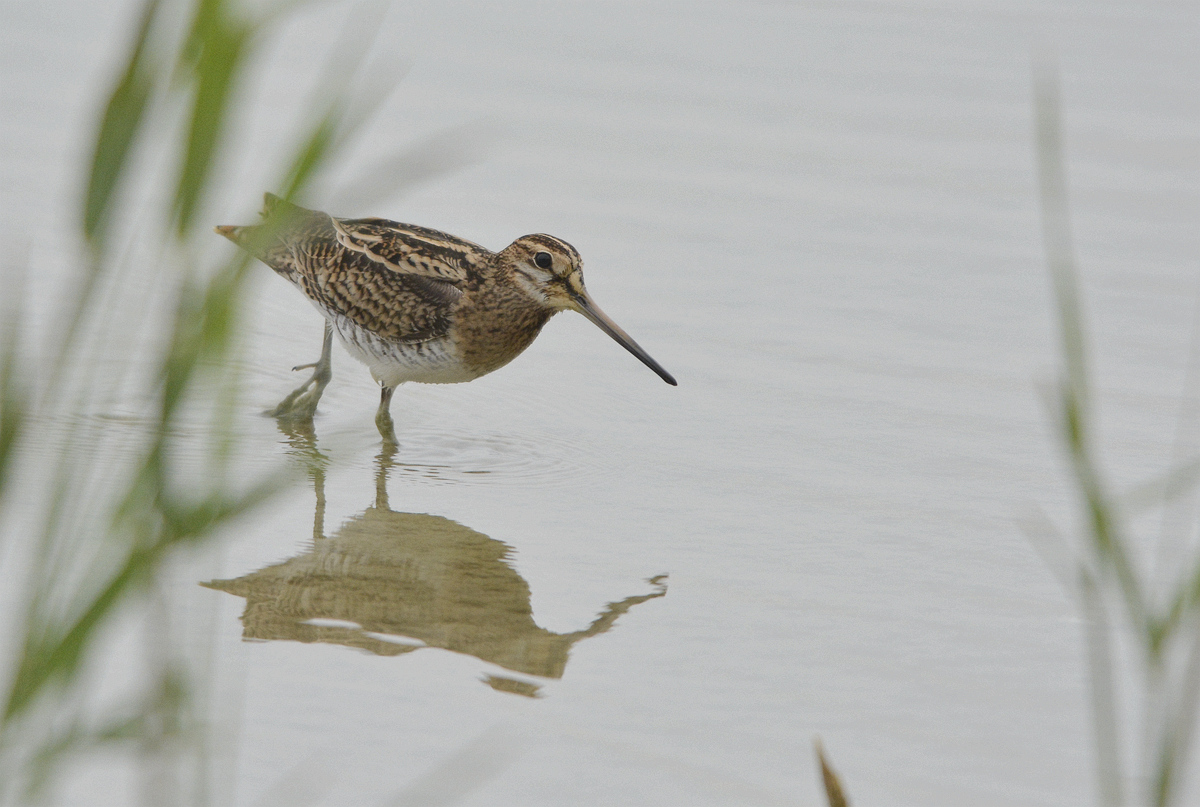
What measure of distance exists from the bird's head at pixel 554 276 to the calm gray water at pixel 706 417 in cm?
45

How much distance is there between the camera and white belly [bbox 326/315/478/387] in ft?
21.6

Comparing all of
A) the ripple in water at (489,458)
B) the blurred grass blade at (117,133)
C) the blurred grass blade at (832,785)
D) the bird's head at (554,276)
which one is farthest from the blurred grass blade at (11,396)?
the bird's head at (554,276)

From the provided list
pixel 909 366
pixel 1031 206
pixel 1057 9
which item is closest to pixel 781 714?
pixel 909 366

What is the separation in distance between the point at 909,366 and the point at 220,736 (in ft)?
14.1

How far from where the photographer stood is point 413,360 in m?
6.59

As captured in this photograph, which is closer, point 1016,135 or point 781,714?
point 781,714

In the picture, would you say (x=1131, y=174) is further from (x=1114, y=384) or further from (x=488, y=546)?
(x=488, y=546)

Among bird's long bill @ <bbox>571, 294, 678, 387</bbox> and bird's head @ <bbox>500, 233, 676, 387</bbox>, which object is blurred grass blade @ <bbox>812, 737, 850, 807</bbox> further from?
bird's head @ <bbox>500, 233, 676, 387</bbox>

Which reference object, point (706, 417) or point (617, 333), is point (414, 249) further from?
point (706, 417)

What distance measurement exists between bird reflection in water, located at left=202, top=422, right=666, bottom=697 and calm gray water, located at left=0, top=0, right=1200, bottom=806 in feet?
0.05

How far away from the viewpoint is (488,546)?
5.34 meters

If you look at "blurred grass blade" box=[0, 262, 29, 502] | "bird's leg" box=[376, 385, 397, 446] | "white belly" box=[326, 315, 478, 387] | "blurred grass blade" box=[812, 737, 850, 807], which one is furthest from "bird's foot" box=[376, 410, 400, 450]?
"blurred grass blade" box=[0, 262, 29, 502]

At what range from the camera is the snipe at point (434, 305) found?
21.6ft

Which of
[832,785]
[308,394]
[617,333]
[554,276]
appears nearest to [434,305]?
[554,276]
